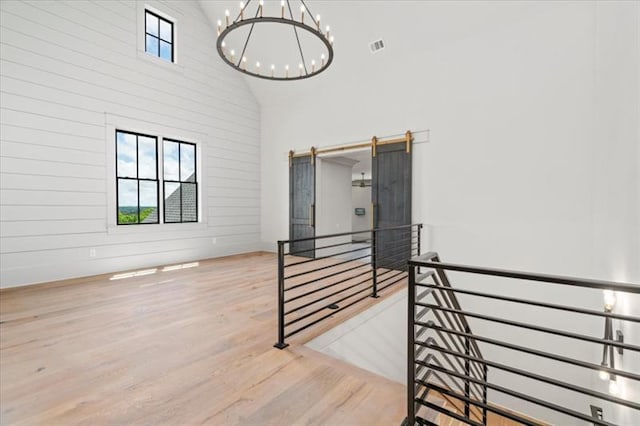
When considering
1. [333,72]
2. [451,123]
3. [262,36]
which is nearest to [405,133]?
[451,123]

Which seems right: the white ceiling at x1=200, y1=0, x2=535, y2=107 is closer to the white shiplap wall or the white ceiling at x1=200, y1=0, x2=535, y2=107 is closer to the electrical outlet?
the white shiplap wall

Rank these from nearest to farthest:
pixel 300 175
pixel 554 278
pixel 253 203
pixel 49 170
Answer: pixel 554 278 → pixel 49 170 → pixel 300 175 → pixel 253 203

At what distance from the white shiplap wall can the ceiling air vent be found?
3581mm

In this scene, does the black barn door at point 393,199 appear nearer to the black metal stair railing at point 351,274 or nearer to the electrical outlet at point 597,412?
the black metal stair railing at point 351,274

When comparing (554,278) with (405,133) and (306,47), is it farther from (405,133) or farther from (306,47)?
(306,47)

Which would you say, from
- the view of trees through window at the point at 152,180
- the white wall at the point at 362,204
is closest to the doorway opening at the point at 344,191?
the view of trees through window at the point at 152,180

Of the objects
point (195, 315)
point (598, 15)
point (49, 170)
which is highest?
point (598, 15)

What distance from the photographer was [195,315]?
339 cm

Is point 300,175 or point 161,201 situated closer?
point 161,201

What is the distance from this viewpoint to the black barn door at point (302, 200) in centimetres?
687

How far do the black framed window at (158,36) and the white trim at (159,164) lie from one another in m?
1.50

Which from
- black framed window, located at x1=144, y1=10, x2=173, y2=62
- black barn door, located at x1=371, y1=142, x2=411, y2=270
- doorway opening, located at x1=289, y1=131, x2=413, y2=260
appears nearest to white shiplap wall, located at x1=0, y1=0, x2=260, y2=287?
black framed window, located at x1=144, y1=10, x2=173, y2=62

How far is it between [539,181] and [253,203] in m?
6.06

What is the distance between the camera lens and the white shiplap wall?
4.36 metres
